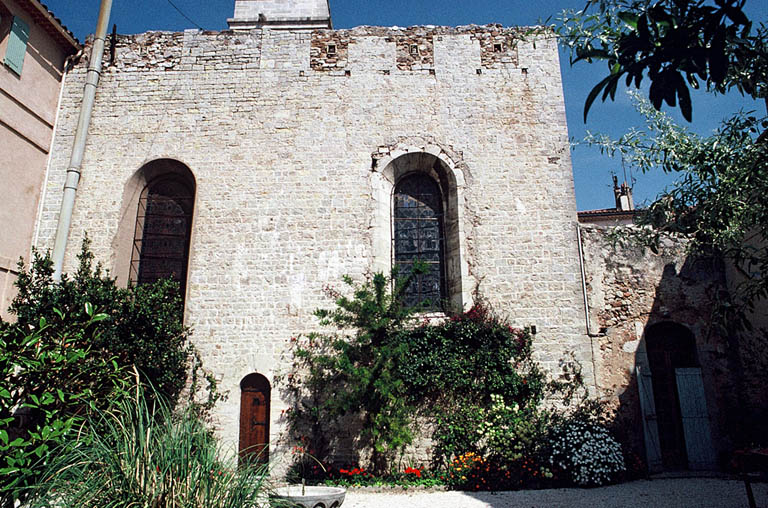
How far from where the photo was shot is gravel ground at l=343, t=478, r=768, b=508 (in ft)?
19.9

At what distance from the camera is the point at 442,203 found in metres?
9.56

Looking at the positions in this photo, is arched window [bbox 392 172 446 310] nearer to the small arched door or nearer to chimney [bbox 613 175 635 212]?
the small arched door

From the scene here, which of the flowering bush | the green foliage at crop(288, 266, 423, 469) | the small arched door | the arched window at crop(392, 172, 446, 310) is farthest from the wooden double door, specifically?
the green foliage at crop(288, 266, 423, 469)

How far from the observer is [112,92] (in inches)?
391

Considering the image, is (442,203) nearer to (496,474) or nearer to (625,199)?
(496,474)

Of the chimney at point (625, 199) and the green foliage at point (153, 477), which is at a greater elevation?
the chimney at point (625, 199)

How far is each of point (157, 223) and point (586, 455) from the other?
8131 millimetres

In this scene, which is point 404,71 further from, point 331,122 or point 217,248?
point 217,248

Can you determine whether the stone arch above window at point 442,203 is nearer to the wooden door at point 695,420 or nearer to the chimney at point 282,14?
the wooden door at point 695,420

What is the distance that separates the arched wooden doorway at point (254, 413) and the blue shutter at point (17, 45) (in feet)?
21.1

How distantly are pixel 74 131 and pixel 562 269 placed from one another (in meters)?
9.03

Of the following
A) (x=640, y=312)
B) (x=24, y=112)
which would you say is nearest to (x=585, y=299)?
(x=640, y=312)

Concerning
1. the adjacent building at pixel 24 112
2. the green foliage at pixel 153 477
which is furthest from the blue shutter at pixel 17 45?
the green foliage at pixel 153 477

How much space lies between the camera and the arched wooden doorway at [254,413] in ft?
27.0
